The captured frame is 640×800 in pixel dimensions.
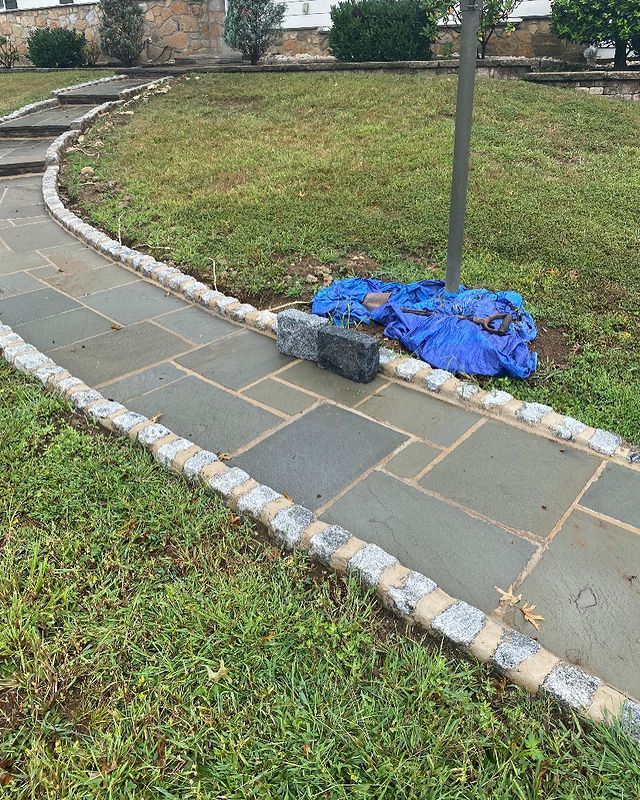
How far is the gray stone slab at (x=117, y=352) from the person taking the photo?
3.80 m

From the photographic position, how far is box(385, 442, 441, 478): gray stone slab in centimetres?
290

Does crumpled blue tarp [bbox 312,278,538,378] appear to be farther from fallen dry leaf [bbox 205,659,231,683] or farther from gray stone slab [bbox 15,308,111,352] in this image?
fallen dry leaf [bbox 205,659,231,683]

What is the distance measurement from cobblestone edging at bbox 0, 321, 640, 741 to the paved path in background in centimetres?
Answer: 12

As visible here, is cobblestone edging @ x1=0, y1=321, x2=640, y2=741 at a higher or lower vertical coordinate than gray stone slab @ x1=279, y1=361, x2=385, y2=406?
lower

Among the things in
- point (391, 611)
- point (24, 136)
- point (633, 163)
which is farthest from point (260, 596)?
point (24, 136)

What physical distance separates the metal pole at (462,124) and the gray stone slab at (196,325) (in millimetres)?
→ 1499

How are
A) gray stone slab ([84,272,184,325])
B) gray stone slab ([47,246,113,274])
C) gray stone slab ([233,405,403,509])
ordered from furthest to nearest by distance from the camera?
gray stone slab ([47,246,113,274]), gray stone slab ([84,272,184,325]), gray stone slab ([233,405,403,509])

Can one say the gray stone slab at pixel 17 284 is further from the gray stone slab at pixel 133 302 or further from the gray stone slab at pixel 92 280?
the gray stone slab at pixel 133 302

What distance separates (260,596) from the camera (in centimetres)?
225

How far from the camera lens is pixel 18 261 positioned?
18.2 feet

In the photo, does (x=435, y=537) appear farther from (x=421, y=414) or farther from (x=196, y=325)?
(x=196, y=325)

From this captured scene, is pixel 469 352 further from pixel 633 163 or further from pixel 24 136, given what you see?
pixel 24 136

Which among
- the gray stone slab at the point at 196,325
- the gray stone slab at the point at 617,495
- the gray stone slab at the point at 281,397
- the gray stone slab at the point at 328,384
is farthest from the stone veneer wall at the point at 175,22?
the gray stone slab at the point at 617,495

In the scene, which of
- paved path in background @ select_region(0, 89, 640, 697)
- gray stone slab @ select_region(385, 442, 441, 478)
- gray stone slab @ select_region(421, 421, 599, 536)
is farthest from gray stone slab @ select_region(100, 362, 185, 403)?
gray stone slab @ select_region(421, 421, 599, 536)
